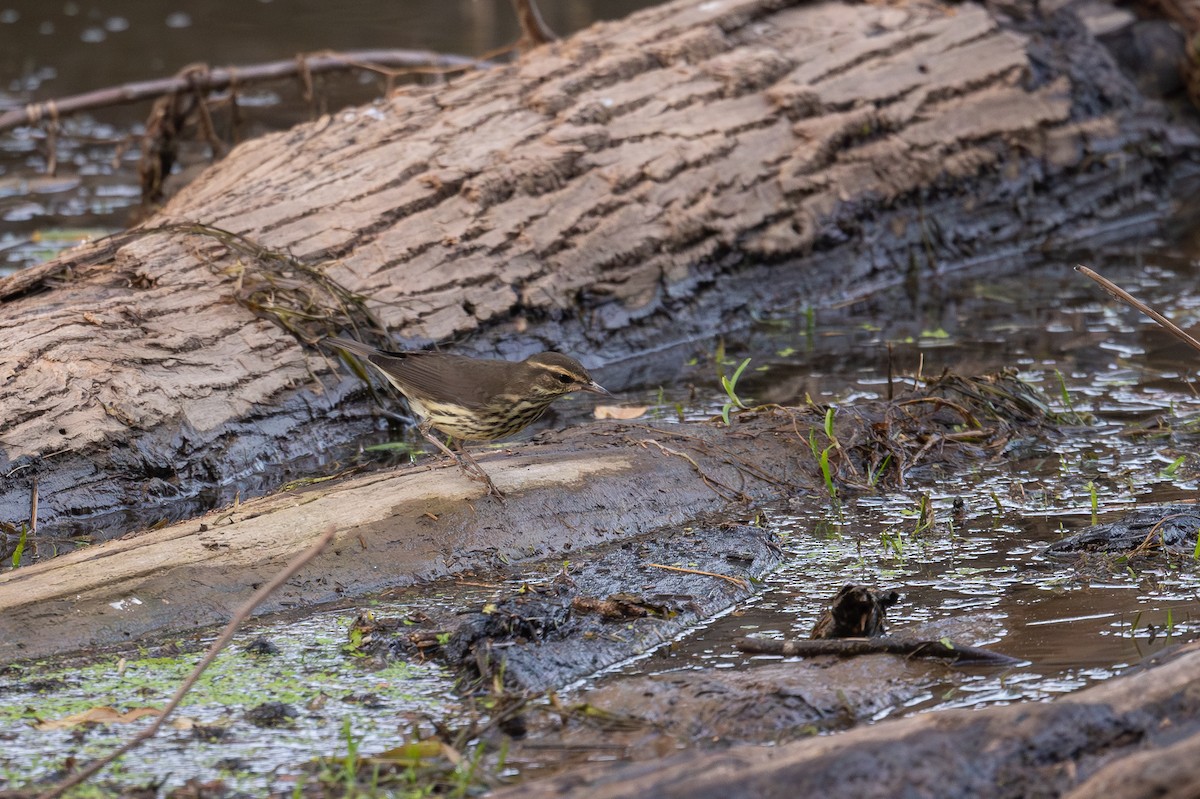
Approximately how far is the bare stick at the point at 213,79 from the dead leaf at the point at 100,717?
268 inches

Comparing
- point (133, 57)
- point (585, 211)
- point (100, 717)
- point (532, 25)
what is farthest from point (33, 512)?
point (133, 57)

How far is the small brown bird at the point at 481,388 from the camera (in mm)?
5730

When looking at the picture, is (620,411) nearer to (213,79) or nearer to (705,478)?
(705,478)

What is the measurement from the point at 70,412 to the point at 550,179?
332 centimetres

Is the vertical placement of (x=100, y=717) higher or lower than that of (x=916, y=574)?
higher

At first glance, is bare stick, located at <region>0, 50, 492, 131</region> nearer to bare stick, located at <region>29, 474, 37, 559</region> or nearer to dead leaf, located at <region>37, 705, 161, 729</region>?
bare stick, located at <region>29, 474, 37, 559</region>

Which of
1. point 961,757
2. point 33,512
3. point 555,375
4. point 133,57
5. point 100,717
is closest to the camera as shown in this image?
point 961,757

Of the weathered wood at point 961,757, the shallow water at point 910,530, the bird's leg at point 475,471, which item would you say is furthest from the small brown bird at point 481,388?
the weathered wood at point 961,757

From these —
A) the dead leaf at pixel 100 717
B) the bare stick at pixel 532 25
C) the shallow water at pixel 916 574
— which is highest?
the bare stick at pixel 532 25

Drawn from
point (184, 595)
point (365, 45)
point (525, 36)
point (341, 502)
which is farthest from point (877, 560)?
point (365, 45)

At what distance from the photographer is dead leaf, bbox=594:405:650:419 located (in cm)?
717

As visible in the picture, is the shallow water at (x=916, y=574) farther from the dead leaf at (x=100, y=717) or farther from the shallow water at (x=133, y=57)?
the shallow water at (x=133, y=57)

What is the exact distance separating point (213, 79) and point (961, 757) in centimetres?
882

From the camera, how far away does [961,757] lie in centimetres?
328
